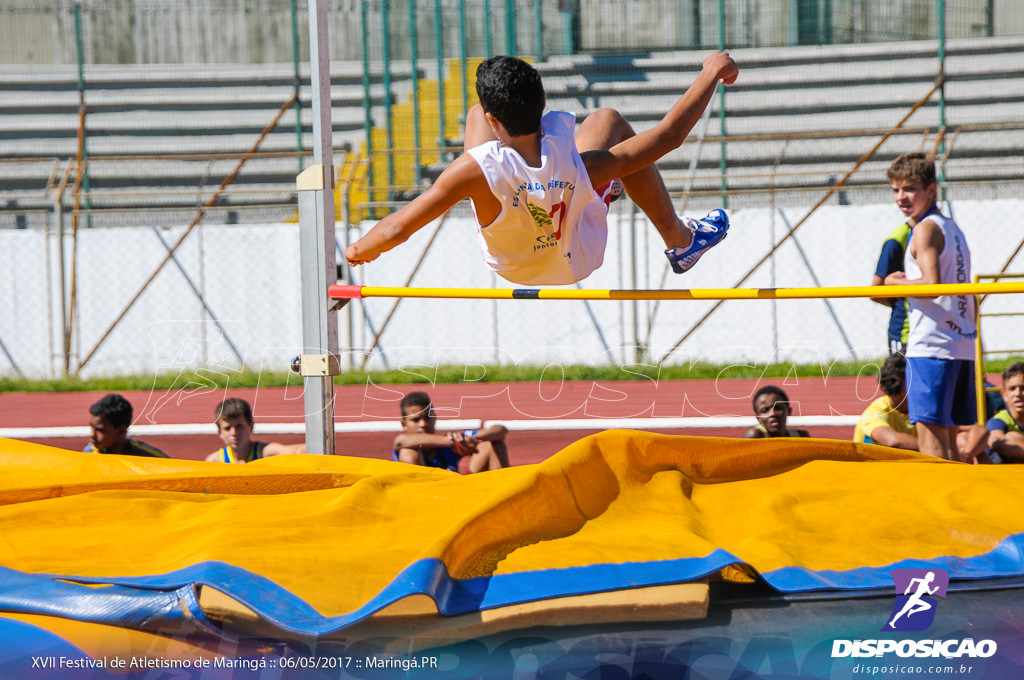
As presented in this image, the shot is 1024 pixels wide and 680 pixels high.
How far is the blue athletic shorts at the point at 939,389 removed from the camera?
3.60m

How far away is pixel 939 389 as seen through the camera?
142 inches

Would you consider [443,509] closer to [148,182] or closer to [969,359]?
[969,359]

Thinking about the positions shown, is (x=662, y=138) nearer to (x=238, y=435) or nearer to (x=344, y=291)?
(x=344, y=291)

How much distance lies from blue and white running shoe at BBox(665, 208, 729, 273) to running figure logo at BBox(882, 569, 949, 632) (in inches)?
54.0

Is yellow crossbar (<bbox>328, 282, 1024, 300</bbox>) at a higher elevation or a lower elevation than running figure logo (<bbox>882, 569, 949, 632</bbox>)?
higher

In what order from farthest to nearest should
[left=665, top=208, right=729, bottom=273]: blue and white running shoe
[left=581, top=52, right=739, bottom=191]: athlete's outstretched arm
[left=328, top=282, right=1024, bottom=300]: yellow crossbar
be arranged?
[left=665, top=208, right=729, bottom=273]: blue and white running shoe < [left=328, top=282, right=1024, bottom=300]: yellow crossbar < [left=581, top=52, right=739, bottom=191]: athlete's outstretched arm

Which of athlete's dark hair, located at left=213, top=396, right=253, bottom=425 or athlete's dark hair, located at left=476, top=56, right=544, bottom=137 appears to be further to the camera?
athlete's dark hair, located at left=213, top=396, right=253, bottom=425

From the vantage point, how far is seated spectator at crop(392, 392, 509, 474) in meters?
4.39

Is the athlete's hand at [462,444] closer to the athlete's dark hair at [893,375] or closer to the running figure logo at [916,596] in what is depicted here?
the athlete's dark hair at [893,375]

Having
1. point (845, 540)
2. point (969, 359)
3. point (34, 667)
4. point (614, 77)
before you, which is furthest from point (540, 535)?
point (614, 77)

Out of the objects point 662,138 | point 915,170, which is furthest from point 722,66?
point 915,170

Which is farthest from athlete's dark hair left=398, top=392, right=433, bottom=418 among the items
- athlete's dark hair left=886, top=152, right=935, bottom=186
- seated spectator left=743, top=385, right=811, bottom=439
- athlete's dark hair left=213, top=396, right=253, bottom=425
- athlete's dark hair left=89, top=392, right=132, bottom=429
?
athlete's dark hair left=886, top=152, right=935, bottom=186

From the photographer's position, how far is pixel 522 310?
9414mm

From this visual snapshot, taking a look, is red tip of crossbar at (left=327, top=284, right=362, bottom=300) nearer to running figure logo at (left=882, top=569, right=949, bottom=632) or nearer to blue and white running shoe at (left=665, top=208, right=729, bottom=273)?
blue and white running shoe at (left=665, top=208, right=729, bottom=273)
